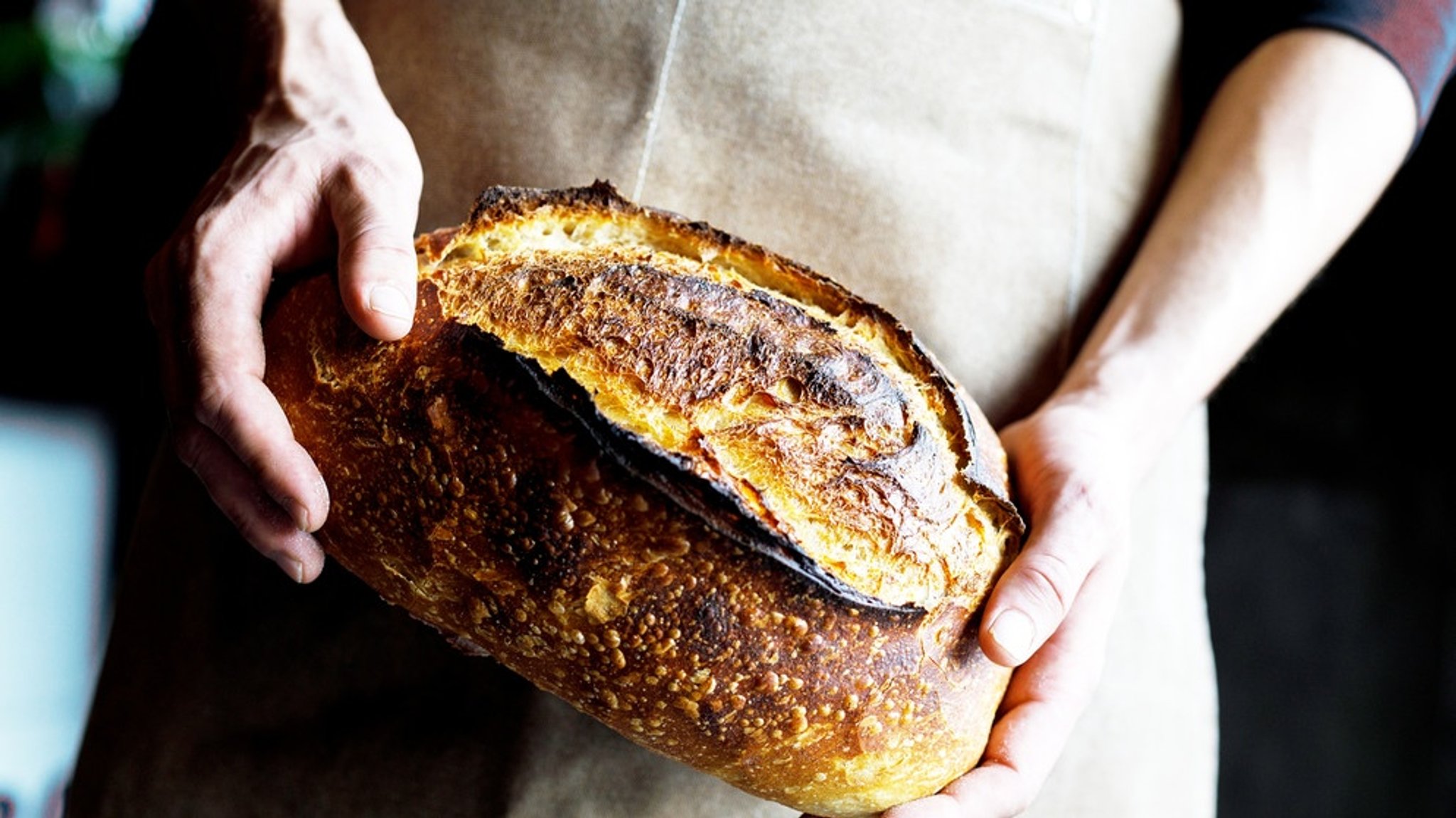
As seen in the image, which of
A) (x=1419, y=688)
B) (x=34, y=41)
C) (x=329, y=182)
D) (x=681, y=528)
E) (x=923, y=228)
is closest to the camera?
(x=681, y=528)

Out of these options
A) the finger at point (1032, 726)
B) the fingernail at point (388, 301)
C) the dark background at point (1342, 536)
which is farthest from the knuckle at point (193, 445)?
the dark background at point (1342, 536)

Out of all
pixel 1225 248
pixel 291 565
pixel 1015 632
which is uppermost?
pixel 1225 248

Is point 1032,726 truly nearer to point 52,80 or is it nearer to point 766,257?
point 766,257

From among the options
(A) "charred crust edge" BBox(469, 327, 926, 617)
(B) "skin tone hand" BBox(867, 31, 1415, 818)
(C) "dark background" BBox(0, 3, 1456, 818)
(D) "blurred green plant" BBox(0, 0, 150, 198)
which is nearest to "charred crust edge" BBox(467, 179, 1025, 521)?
(B) "skin tone hand" BBox(867, 31, 1415, 818)

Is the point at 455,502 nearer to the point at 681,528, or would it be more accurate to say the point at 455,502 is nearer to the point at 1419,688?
the point at 681,528

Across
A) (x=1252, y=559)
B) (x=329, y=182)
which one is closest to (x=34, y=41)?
(x=329, y=182)

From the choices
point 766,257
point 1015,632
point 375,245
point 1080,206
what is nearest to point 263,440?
point 375,245

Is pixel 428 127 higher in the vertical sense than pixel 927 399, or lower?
lower
